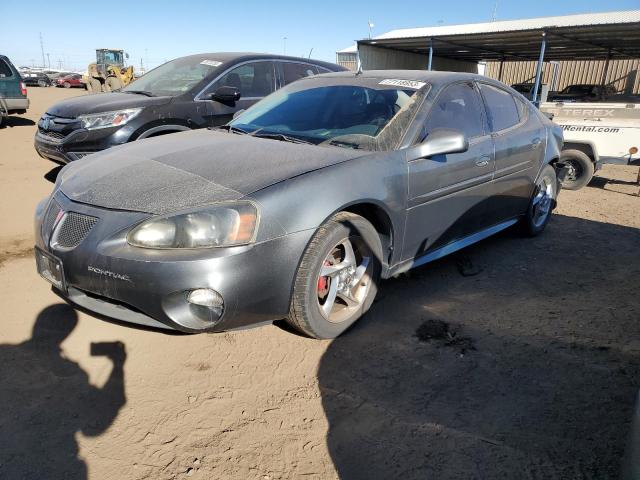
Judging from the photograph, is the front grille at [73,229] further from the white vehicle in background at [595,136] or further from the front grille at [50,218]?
the white vehicle in background at [595,136]

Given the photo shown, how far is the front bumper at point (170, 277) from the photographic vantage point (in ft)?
7.63

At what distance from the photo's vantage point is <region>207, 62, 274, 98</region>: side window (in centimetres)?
621

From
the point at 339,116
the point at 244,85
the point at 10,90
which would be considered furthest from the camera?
the point at 10,90

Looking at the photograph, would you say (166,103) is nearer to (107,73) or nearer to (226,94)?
(226,94)

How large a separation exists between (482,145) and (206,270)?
8.37 ft

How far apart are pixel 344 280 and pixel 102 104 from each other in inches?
158

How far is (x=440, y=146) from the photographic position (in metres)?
3.22

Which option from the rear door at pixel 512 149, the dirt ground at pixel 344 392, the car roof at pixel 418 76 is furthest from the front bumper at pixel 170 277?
the rear door at pixel 512 149

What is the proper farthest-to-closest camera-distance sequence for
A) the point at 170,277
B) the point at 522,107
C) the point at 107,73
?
the point at 107,73, the point at 522,107, the point at 170,277

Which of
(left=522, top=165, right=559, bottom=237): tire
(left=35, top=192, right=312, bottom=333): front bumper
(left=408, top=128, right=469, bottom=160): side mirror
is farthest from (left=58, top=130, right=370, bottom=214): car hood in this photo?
(left=522, top=165, right=559, bottom=237): tire

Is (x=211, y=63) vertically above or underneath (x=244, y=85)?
above

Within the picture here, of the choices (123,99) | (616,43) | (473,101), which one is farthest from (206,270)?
(616,43)

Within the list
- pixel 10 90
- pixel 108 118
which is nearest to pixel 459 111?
pixel 108 118

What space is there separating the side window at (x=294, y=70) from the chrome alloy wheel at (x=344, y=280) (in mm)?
4381
